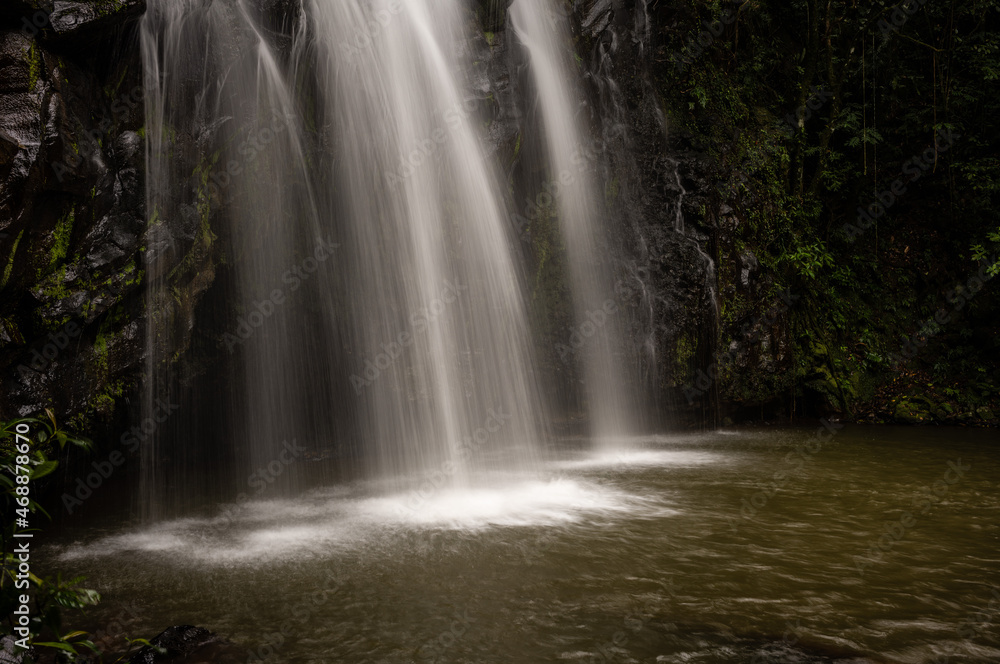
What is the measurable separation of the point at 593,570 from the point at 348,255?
7.38 metres

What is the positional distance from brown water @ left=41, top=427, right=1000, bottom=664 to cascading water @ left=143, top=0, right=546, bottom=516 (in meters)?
2.67

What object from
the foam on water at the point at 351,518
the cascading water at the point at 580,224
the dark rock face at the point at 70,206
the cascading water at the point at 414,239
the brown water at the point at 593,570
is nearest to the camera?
the brown water at the point at 593,570

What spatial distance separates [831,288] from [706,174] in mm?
4346

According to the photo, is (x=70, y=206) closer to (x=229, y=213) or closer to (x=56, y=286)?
(x=56, y=286)

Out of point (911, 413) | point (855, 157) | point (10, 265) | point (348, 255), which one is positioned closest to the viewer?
point (10, 265)

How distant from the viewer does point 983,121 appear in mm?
14641

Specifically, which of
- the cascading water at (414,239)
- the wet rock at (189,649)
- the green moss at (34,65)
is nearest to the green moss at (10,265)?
the green moss at (34,65)

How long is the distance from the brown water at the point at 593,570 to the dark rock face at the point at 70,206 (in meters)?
2.07

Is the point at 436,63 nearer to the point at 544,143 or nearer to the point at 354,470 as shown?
the point at 544,143

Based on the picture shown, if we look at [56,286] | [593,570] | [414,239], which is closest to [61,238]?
[56,286]

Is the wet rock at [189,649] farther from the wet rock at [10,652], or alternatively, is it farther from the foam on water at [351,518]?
the foam on water at [351,518]

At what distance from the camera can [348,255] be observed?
1062 centimetres

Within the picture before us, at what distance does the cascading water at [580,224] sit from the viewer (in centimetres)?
1273

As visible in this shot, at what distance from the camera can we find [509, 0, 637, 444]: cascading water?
12.7 metres
